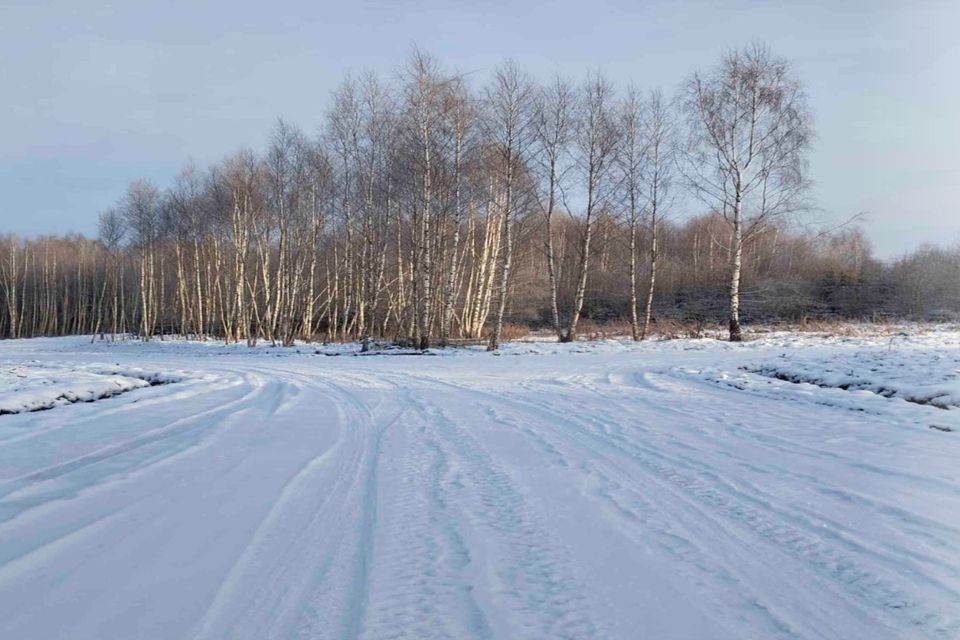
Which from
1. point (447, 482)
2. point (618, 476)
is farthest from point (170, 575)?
point (618, 476)

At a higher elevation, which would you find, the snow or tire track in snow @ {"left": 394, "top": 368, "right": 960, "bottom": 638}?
the snow

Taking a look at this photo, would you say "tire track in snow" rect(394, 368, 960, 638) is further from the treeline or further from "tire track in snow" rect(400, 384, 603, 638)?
the treeline

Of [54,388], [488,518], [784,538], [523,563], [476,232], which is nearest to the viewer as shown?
[523,563]

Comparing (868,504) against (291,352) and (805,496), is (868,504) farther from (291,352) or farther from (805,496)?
(291,352)

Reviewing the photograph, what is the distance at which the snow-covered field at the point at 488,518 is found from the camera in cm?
292

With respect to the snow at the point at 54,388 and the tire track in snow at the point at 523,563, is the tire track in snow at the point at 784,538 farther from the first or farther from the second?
the snow at the point at 54,388

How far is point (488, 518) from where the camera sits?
14.3 feet

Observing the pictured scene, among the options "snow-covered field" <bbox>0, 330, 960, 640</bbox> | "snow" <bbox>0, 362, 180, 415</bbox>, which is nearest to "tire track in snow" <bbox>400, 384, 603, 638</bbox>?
"snow-covered field" <bbox>0, 330, 960, 640</bbox>

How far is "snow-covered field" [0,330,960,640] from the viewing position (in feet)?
9.59

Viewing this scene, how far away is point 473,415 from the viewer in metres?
8.91

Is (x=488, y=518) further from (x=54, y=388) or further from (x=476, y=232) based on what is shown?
(x=476, y=232)

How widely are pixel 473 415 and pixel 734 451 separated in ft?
12.3

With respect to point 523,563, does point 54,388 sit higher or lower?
higher

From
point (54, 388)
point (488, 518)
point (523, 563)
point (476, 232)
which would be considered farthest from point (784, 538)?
point (476, 232)
